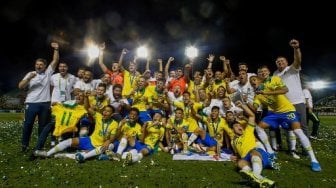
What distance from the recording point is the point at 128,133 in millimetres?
12383

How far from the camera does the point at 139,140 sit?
12.5 m

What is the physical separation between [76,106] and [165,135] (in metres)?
3.69

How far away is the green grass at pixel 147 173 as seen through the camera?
26.8ft

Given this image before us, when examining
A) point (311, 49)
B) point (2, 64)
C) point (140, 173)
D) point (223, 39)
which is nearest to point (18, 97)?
point (2, 64)

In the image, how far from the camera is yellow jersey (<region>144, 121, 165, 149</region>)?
12680 millimetres

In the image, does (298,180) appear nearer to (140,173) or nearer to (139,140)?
(140,173)

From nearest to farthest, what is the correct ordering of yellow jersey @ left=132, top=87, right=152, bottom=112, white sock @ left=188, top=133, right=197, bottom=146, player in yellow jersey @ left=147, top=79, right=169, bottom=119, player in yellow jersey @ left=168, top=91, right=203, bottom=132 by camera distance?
white sock @ left=188, top=133, right=197, bottom=146
player in yellow jersey @ left=168, top=91, right=203, bottom=132
yellow jersey @ left=132, top=87, right=152, bottom=112
player in yellow jersey @ left=147, top=79, right=169, bottom=119

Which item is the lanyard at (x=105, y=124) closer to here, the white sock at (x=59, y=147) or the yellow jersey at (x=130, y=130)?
the yellow jersey at (x=130, y=130)

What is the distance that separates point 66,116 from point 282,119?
7.83m

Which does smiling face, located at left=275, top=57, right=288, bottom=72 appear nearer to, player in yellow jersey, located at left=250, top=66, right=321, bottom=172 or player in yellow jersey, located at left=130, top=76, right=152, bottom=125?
player in yellow jersey, located at left=250, top=66, right=321, bottom=172

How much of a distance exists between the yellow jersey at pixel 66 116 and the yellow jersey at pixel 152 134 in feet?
8.65

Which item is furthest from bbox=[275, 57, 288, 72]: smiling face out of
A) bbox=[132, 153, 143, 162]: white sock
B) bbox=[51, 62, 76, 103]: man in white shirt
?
bbox=[51, 62, 76, 103]: man in white shirt

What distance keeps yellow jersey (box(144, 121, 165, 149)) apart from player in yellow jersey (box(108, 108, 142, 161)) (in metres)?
0.36

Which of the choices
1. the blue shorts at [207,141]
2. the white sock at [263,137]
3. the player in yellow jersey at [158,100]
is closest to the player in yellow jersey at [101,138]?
the player in yellow jersey at [158,100]
